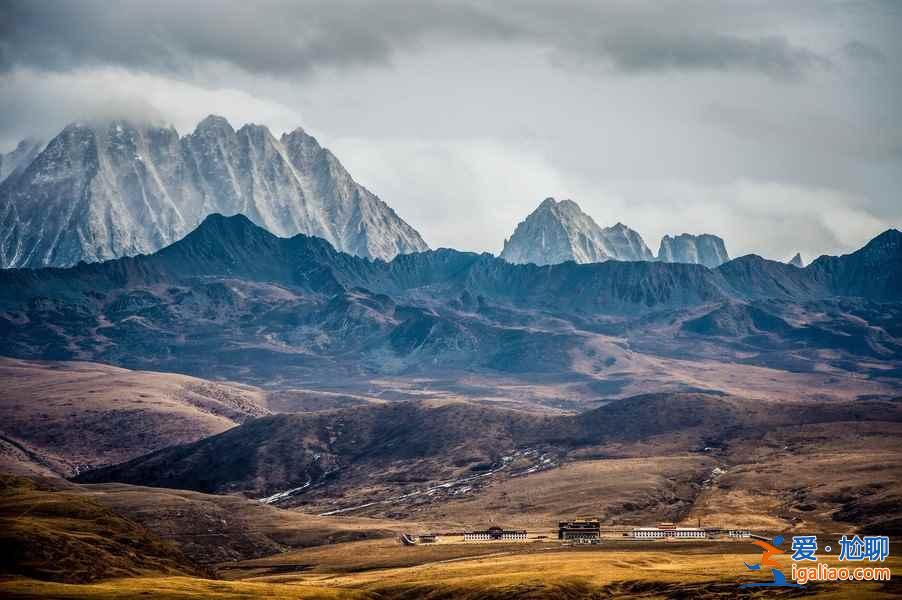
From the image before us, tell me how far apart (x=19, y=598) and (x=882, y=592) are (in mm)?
141054

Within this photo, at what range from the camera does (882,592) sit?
194000 mm

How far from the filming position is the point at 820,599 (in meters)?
195

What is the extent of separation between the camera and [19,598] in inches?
7795

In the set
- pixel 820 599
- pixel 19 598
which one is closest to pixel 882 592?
pixel 820 599

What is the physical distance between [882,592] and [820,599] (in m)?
9.91

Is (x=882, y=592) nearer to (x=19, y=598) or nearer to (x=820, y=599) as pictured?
(x=820, y=599)

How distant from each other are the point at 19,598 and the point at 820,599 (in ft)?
431
